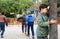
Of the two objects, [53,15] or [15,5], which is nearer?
[53,15]

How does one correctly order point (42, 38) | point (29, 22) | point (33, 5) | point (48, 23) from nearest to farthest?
point (48, 23)
point (42, 38)
point (29, 22)
point (33, 5)

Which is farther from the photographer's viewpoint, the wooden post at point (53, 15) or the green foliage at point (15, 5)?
the green foliage at point (15, 5)

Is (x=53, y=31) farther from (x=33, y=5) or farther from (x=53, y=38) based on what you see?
(x=33, y=5)

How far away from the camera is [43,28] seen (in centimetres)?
630

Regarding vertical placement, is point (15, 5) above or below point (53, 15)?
below

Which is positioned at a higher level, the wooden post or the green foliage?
the wooden post

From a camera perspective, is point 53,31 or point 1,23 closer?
point 53,31

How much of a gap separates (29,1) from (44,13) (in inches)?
2172

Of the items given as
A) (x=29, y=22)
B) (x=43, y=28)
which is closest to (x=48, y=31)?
(x=43, y=28)

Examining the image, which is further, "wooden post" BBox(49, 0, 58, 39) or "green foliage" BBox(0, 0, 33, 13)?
"green foliage" BBox(0, 0, 33, 13)

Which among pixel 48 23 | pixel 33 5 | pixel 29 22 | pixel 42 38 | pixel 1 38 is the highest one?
pixel 48 23

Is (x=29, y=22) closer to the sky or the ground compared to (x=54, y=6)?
closer to the ground

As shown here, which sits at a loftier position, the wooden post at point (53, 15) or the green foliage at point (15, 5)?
the wooden post at point (53, 15)

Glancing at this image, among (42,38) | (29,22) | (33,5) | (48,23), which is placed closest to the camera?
(48,23)
